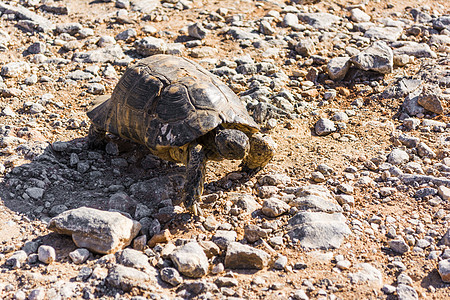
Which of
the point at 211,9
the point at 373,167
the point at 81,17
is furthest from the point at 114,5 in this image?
the point at 373,167

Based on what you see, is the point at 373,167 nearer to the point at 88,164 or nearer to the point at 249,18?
the point at 88,164

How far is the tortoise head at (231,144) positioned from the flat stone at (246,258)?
1.06 metres

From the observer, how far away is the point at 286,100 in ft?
22.6

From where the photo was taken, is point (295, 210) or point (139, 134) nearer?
point (295, 210)

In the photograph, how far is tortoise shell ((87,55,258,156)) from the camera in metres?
4.93

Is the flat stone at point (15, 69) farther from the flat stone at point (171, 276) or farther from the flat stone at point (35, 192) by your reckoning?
the flat stone at point (171, 276)

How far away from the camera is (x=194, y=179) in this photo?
4742 millimetres

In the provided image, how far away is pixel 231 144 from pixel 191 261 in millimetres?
1333

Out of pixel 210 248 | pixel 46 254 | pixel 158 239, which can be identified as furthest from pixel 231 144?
pixel 46 254

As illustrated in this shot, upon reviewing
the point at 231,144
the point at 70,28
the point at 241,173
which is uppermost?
the point at 231,144

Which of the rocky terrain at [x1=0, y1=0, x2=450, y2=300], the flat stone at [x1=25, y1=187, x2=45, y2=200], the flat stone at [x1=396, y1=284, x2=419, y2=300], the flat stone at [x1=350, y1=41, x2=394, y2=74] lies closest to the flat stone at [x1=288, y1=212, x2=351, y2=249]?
the rocky terrain at [x1=0, y1=0, x2=450, y2=300]

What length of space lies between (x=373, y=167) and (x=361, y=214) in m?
0.97

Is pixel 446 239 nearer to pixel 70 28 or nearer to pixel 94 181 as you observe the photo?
pixel 94 181

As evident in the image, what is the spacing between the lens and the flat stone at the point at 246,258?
3988 mm
